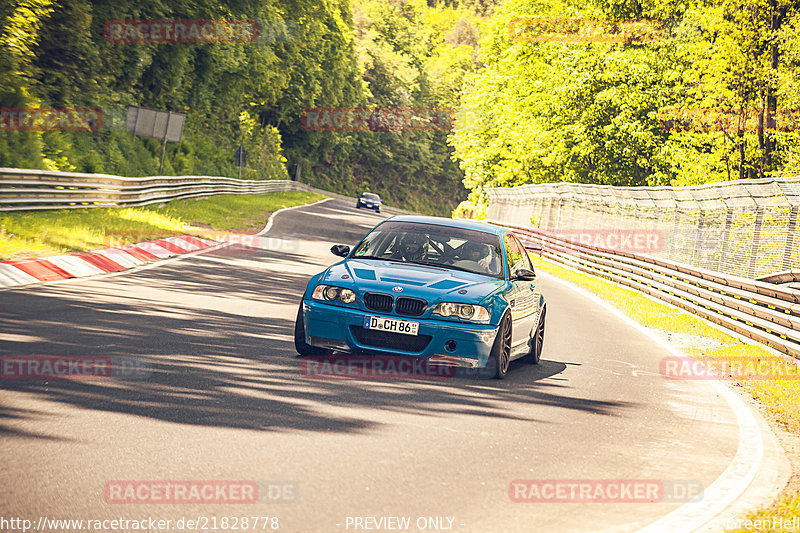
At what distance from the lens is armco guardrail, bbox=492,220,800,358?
42.6 feet

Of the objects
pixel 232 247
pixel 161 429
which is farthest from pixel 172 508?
pixel 232 247

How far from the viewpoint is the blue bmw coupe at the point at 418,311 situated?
815 centimetres

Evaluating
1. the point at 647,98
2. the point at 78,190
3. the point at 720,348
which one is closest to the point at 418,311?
the point at 720,348

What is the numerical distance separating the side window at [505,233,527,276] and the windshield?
181 millimetres

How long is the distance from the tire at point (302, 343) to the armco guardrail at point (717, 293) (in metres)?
2.74

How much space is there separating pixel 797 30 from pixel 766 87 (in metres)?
2.31

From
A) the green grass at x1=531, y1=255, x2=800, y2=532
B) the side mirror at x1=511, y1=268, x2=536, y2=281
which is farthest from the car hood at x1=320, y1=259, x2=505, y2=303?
the green grass at x1=531, y1=255, x2=800, y2=532

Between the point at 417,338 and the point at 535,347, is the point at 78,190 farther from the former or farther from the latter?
the point at 417,338

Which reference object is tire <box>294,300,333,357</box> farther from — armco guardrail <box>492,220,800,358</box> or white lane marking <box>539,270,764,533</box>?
white lane marking <box>539,270,764,533</box>

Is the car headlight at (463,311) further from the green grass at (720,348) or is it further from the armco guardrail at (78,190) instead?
the armco guardrail at (78,190)

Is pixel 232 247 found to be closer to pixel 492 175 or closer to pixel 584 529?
pixel 584 529

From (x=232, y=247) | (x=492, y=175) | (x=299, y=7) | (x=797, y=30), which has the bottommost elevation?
(x=232, y=247)

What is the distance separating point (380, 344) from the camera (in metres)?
8.20

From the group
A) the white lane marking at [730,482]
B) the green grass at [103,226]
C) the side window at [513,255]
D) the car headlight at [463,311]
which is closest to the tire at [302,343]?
the car headlight at [463,311]
